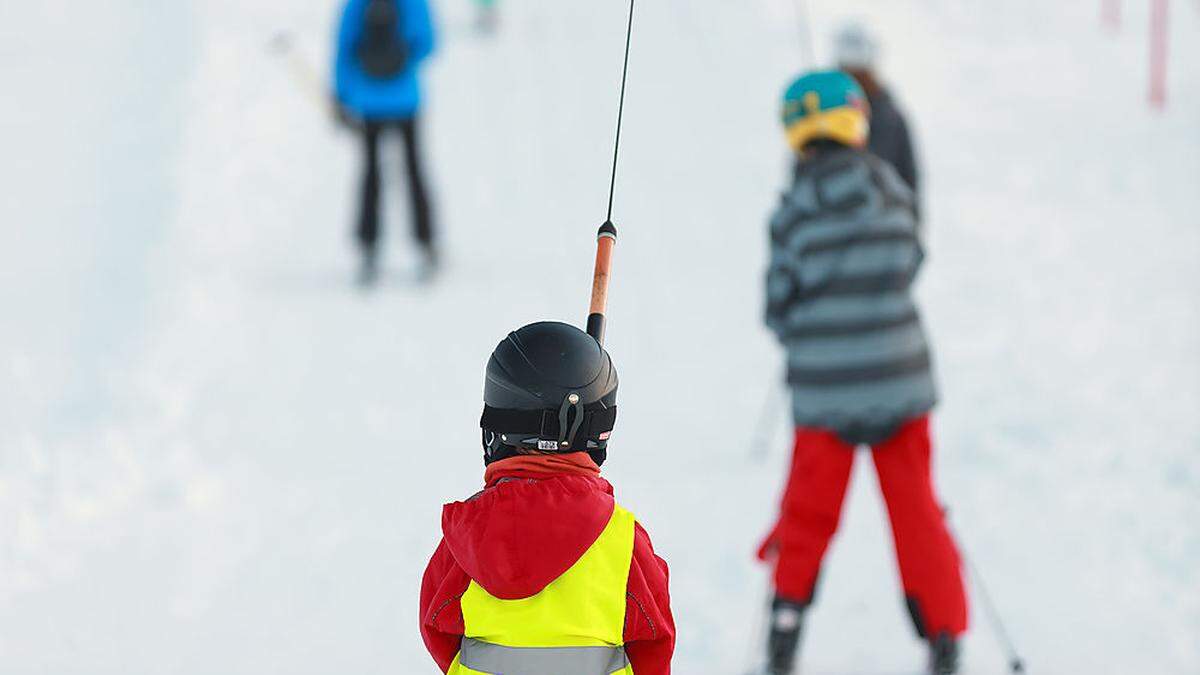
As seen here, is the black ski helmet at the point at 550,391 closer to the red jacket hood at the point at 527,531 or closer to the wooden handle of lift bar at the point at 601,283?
the red jacket hood at the point at 527,531

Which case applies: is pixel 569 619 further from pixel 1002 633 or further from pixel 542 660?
pixel 1002 633

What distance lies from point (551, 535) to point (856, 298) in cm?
187

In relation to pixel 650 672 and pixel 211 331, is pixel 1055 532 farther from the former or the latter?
pixel 211 331

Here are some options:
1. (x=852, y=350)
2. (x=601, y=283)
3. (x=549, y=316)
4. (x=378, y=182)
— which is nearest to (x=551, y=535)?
(x=601, y=283)

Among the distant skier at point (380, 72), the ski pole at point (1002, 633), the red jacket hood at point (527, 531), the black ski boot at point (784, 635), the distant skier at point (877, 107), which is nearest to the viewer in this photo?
the red jacket hood at point (527, 531)

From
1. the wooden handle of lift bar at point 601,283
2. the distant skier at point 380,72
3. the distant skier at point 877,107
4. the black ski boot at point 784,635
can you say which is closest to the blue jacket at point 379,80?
the distant skier at point 380,72

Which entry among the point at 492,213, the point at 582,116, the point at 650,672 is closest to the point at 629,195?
the point at 492,213

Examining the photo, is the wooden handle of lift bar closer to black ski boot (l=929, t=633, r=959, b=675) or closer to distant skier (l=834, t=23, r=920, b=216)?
black ski boot (l=929, t=633, r=959, b=675)

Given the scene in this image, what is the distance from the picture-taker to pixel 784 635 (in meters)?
4.30

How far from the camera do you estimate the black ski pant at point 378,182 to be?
788 cm

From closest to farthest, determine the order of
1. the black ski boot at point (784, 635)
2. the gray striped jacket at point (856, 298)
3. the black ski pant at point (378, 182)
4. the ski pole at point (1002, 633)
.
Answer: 1. the gray striped jacket at point (856, 298)
2. the black ski boot at point (784, 635)
3. the ski pole at point (1002, 633)
4. the black ski pant at point (378, 182)

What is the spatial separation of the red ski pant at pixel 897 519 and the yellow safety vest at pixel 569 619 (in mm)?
1725

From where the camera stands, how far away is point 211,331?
7.73m

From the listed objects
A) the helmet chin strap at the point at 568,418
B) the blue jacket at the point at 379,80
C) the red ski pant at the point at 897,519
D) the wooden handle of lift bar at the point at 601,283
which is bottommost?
the red ski pant at the point at 897,519
